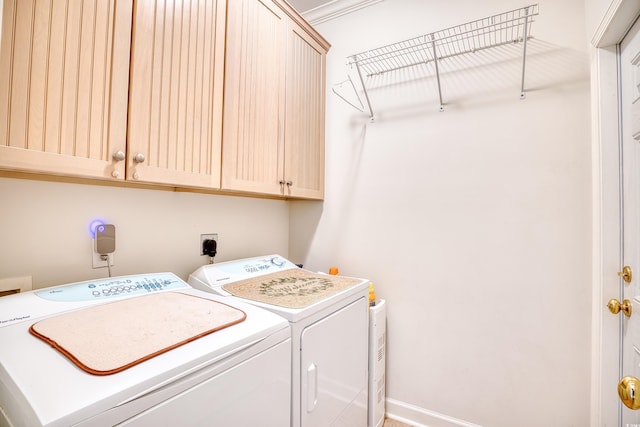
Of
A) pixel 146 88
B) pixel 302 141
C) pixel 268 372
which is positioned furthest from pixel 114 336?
pixel 302 141

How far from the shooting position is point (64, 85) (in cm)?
91

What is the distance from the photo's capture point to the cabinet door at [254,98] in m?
1.42

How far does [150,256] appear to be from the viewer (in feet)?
4.71

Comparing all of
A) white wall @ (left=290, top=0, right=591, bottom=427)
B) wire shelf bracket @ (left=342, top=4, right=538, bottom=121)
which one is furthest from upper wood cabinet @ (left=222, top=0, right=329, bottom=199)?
wire shelf bracket @ (left=342, top=4, right=538, bottom=121)

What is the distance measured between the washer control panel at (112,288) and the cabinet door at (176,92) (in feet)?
1.43

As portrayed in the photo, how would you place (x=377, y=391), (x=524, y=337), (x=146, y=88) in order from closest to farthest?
(x=146, y=88), (x=524, y=337), (x=377, y=391)

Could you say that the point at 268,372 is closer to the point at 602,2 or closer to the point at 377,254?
the point at 377,254

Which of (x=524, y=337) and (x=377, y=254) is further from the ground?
(x=377, y=254)

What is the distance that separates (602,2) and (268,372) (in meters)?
1.93

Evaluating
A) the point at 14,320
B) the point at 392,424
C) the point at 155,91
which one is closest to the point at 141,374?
the point at 14,320

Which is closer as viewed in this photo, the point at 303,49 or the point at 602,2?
the point at 602,2

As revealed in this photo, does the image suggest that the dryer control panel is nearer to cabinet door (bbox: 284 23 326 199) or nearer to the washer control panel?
the washer control panel

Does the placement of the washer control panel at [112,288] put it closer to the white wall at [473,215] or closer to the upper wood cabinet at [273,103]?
the upper wood cabinet at [273,103]

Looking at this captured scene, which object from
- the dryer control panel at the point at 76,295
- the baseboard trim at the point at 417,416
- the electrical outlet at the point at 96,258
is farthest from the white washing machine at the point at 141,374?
the baseboard trim at the point at 417,416
